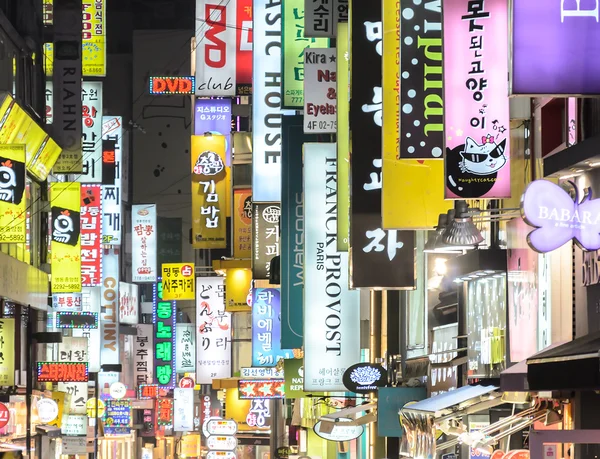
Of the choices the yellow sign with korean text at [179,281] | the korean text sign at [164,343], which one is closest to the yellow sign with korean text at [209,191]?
the yellow sign with korean text at [179,281]

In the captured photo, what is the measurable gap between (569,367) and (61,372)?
85.9ft

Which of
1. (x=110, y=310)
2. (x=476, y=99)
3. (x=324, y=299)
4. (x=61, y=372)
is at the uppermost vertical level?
(x=476, y=99)

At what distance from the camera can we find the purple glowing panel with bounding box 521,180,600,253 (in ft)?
27.2

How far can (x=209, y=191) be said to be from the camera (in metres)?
33.7

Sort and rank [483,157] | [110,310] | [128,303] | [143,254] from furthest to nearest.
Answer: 1. [128,303]
2. [110,310]
3. [143,254]
4. [483,157]

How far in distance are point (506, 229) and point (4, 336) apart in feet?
61.5

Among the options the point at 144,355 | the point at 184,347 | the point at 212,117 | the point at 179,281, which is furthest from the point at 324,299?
the point at 144,355

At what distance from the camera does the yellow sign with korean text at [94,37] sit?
34.0 metres

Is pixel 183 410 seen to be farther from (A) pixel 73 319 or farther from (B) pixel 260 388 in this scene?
(B) pixel 260 388

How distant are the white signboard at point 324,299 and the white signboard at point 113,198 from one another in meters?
28.7

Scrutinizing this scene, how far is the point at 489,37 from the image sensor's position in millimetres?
10156

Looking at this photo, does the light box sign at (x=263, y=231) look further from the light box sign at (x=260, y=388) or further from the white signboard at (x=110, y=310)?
the white signboard at (x=110, y=310)

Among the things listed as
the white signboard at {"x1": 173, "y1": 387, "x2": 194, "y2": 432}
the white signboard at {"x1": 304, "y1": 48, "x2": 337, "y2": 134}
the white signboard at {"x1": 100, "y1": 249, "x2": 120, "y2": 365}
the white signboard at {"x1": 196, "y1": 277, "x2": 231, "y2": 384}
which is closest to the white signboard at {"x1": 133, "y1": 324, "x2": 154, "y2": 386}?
the white signboard at {"x1": 173, "y1": 387, "x2": 194, "y2": 432}

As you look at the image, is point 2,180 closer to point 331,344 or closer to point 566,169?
point 331,344
